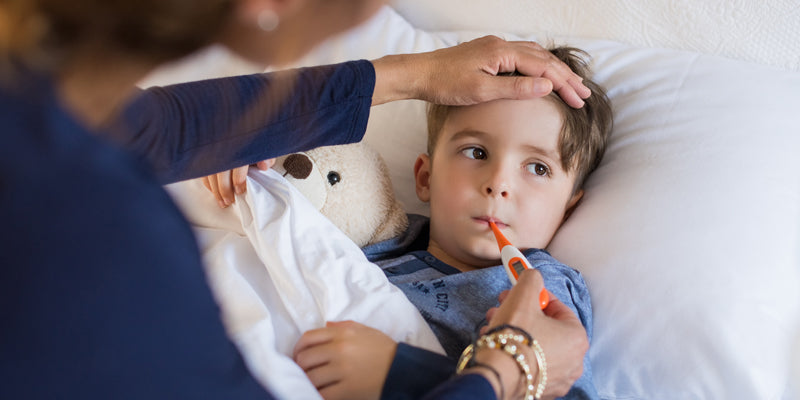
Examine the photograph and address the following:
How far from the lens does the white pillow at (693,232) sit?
102 centimetres

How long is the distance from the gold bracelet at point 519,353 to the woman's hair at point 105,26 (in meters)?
0.48

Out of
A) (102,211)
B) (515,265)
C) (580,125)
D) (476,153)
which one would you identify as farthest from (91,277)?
(580,125)

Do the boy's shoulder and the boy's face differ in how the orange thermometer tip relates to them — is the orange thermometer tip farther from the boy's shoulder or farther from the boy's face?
the boy's shoulder

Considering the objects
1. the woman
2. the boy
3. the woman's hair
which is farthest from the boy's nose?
the woman's hair

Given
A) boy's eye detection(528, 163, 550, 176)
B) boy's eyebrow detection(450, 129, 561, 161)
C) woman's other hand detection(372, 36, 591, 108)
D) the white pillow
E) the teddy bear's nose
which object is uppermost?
woman's other hand detection(372, 36, 591, 108)

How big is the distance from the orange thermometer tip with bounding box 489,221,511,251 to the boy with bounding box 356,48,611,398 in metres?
A: 0.02

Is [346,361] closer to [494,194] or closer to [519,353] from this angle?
[519,353]

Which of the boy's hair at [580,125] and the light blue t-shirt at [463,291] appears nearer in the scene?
the light blue t-shirt at [463,291]

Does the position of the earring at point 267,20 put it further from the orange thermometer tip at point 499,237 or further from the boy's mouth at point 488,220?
the boy's mouth at point 488,220

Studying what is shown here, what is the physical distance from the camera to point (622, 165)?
1.30 metres

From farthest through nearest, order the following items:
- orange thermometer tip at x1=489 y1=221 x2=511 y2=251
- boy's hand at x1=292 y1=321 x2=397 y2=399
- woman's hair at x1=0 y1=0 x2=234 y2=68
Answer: orange thermometer tip at x1=489 y1=221 x2=511 y2=251, boy's hand at x1=292 y1=321 x2=397 y2=399, woman's hair at x1=0 y1=0 x2=234 y2=68

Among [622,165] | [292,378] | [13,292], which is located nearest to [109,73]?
[13,292]

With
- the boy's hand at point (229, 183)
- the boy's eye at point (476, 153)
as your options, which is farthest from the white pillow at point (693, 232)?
the boy's hand at point (229, 183)

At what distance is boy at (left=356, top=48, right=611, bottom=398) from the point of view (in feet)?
3.75
